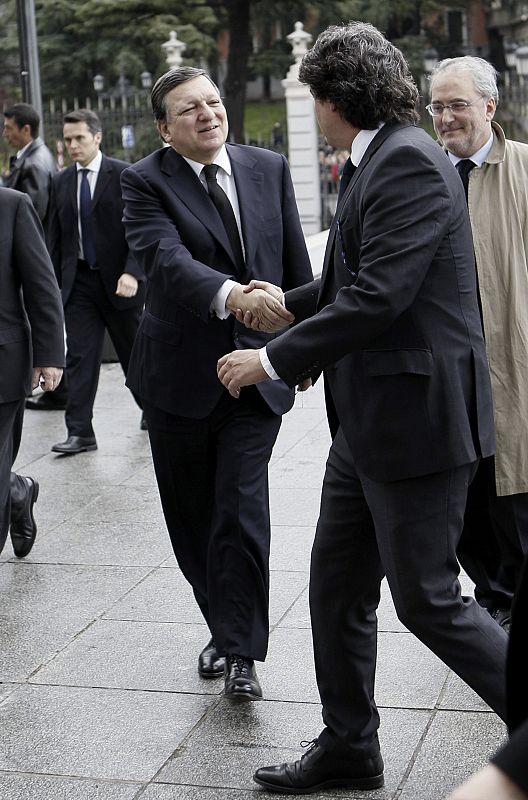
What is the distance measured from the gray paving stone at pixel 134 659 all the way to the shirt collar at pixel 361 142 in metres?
1.91

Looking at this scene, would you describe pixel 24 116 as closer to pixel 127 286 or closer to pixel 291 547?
pixel 127 286

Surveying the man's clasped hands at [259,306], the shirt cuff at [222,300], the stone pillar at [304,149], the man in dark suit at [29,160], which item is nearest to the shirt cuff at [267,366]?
the man's clasped hands at [259,306]

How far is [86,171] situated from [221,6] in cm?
3207

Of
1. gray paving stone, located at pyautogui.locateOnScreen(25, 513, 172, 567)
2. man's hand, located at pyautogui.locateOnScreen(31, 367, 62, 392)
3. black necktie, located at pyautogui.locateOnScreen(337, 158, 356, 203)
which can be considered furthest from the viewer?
gray paving stone, located at pyautogui.locateOnScreen(25, 513, 172, 567)

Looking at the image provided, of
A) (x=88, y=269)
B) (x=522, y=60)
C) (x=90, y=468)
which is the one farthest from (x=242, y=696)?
(x=522, y=60)

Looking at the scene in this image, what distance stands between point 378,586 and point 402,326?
79cm

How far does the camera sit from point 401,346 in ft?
10.6

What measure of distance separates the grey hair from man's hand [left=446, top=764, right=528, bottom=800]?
331 centimetres

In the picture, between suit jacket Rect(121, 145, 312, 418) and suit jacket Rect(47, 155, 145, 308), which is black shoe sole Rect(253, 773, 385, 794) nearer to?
suit jacket Rect(121, 145, 312, 418)

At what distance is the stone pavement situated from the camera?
371 centimetres

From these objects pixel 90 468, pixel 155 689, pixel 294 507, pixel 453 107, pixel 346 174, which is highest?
pixel 453 107

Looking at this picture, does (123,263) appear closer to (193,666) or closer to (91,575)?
(91,575)

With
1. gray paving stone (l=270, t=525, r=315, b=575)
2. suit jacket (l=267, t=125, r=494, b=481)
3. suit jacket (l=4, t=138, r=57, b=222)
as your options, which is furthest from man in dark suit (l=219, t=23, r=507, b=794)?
suit jacket (l=4, t=138, r=57, b=222)

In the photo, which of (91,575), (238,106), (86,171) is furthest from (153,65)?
(91,575)
